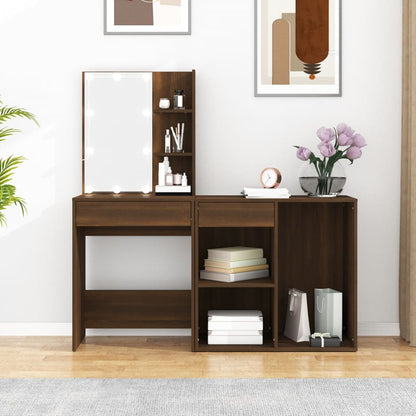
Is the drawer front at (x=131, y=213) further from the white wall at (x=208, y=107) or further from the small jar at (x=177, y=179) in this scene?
the white wall at (x=208, y=107)

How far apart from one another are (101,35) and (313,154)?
1.44 metres

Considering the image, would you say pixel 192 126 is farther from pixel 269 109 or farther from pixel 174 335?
pixel 174 335

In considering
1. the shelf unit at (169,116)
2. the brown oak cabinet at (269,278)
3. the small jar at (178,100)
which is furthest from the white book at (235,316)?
the small jar at (178,100)

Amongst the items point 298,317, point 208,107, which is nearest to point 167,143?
point 208,107

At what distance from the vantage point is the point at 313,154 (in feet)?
13.2

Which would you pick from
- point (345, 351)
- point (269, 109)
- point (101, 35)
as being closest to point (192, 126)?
point (269, 109)

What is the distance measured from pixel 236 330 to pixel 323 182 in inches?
37.5

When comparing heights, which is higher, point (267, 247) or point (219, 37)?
point (219, 37)

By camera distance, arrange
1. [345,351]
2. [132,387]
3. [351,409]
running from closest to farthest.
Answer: [351,409]
[132,387]
[345,351]

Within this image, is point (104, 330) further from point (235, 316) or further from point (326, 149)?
point (326, 149)

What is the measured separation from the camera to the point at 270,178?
3977mm

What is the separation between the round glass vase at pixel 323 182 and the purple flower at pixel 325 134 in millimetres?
187

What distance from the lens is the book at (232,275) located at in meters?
3.91

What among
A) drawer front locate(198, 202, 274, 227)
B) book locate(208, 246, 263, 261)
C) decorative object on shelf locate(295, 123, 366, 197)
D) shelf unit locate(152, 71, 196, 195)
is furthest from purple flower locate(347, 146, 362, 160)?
shelf unit locate(152, 71, 196, 195)
